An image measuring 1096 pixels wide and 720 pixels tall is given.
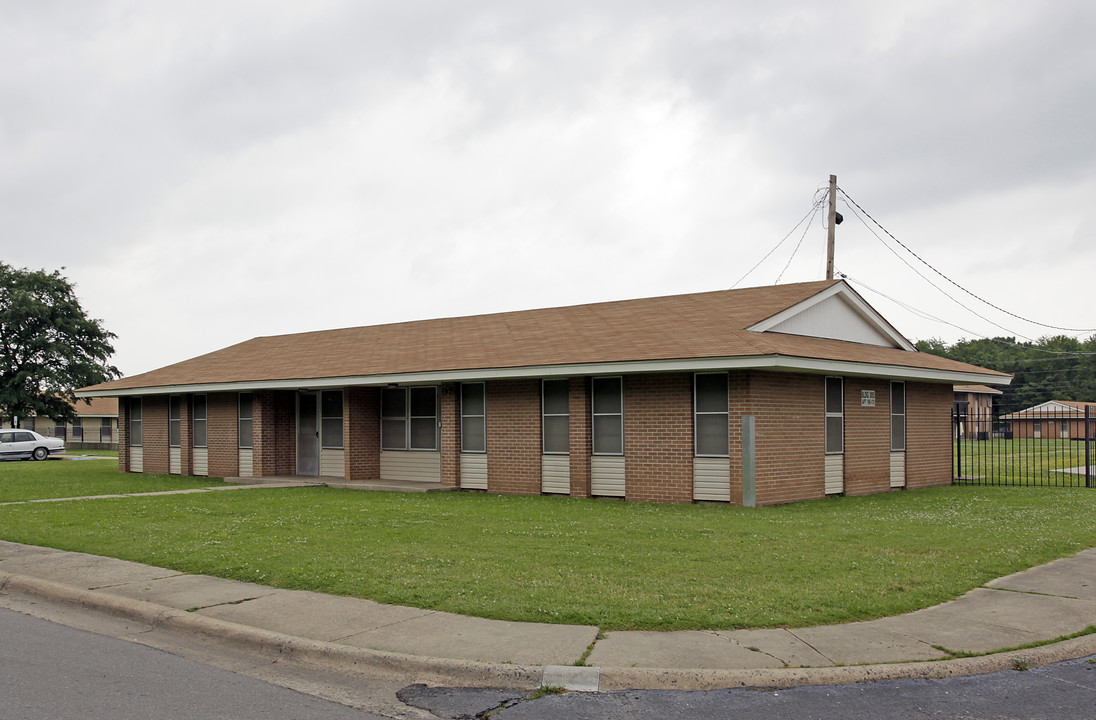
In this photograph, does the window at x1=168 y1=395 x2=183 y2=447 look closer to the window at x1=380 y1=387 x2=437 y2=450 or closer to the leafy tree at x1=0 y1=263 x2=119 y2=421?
the window at x1=380 y1=387 x2=437 y2=450

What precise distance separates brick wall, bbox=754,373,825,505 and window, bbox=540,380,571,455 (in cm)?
392

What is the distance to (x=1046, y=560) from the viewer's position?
10516mm

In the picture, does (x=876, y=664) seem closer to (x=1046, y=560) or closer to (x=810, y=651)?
(x=810, y=651)

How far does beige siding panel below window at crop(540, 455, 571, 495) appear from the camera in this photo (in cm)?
1909

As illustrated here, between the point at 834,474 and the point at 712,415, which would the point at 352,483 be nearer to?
the point at 712,415

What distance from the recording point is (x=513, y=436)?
19.9m

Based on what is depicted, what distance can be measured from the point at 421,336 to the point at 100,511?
10741 mm

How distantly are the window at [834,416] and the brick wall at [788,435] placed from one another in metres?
0.37

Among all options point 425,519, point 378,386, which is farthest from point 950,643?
point 378,386

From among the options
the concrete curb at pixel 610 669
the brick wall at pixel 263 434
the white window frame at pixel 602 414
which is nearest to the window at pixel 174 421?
the brick wall at pixel 263 434

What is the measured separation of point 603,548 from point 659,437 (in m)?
6.75

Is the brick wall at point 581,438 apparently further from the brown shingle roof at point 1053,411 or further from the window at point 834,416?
the brown shingle roof at point 1053,411

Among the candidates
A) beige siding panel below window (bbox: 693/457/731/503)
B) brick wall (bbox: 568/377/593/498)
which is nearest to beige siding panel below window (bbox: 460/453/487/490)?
brick wall (bbox: 568/377/593/498)

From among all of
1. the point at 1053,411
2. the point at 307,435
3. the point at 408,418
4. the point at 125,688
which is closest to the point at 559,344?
the point at 408,418
